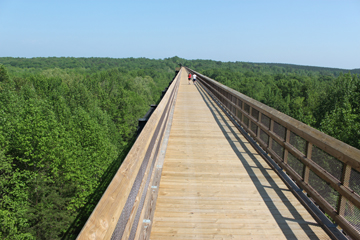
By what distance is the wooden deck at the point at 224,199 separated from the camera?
352 cm

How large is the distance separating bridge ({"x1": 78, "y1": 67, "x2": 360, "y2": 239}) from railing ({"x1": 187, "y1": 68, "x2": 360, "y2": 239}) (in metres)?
0.01

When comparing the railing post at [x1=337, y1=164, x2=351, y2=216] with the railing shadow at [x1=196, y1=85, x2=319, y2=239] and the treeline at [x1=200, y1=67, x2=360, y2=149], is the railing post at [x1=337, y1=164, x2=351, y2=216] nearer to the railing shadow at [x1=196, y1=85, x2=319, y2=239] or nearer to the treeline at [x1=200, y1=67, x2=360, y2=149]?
the railing shadow at [x1=196, y1=85, x2=319, y2=239]

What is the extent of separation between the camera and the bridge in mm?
2225

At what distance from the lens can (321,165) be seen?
12.9 feet

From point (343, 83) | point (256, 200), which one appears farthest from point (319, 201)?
point (343, 83)

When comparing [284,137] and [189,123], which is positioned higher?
[284,137]

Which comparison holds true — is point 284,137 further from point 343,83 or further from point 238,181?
point 343,83

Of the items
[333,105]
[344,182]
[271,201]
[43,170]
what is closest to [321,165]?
[344,182]

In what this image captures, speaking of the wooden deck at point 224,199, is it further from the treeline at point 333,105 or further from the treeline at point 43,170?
the treeline at point 333,105

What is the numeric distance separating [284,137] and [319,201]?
155cm

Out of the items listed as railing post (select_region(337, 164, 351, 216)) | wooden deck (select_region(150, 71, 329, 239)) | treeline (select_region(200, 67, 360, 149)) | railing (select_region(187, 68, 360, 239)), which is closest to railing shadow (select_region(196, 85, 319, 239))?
wooden deck (select_region(150, 71, 329, 239))

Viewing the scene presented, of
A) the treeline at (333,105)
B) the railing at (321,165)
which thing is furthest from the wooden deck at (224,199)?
the treeline at (333,105)

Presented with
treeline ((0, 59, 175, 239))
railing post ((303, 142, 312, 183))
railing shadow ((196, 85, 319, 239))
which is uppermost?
railing post ((303, 142, 312, 183))

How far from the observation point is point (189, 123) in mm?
10305
